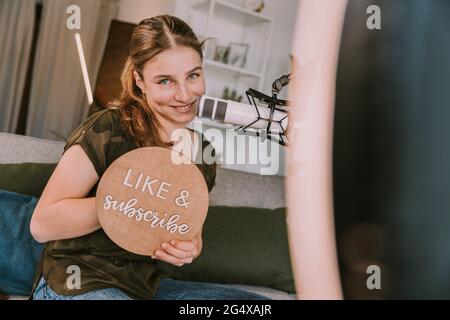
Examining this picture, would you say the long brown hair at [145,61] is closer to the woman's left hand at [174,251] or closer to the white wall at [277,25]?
Result: the white wall at [277,25]

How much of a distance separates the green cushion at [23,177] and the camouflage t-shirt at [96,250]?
0.97ft

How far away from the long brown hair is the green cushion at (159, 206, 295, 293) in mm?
355

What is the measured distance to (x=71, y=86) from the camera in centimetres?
92

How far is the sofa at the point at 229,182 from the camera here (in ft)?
3.33

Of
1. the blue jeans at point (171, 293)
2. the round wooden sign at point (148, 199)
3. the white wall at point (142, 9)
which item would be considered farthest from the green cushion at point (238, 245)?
the white wall at point (142, 9)

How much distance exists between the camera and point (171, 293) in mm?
872

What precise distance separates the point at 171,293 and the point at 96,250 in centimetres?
18

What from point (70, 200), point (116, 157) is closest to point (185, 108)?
point (116, 157)

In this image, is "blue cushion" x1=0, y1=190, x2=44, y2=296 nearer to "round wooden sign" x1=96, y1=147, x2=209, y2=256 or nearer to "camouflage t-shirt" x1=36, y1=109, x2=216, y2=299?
"camouflage t-shirt" x1=36, y1=109, x2=216, y2=299
